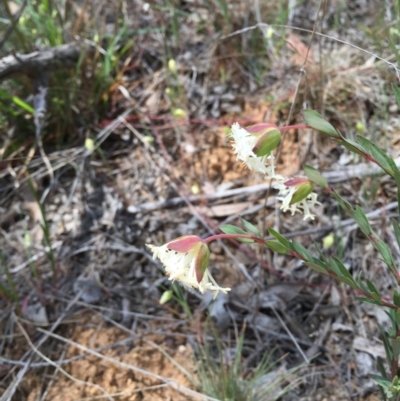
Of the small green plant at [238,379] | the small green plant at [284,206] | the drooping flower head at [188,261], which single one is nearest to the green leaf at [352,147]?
the small green plant at [284,206]

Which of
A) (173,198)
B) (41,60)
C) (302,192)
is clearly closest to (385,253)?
(302,192)

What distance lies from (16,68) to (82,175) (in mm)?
466

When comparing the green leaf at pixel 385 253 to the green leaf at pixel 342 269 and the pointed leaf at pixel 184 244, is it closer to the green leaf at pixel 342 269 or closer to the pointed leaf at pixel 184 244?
the green leaf at pixel 342 269

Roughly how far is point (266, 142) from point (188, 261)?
25 cm

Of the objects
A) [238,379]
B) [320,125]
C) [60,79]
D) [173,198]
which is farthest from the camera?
[60,79]

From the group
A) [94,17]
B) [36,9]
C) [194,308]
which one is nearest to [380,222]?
[194,308]

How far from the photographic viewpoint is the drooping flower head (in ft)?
2.68

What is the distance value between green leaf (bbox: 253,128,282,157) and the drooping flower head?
187 mm

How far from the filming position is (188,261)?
0.83 m

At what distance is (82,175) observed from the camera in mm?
1922

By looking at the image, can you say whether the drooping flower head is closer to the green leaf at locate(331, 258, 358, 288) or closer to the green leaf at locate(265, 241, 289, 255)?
the green leaf at locate(265, 241, 289, 255)

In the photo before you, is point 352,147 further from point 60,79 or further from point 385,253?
point 60,79

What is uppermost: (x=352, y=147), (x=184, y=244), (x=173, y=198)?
(x=352, y=147)

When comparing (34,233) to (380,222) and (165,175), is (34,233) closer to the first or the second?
(165,175)
